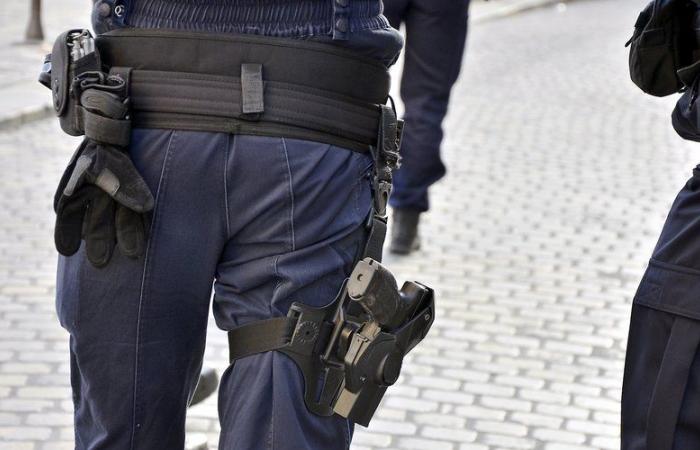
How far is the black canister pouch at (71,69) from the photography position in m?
2.36

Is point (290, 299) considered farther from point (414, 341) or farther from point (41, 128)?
point (41, 128)

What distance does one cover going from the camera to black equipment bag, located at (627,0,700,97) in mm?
2719

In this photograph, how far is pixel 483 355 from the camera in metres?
4.88

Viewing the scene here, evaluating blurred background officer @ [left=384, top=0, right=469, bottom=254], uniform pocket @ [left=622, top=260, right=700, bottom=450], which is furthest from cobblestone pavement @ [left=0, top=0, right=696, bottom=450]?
uniform pocket @ [left=622, top=260, right=700, bottom=450]

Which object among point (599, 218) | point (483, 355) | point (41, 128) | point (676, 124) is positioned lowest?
point (41, 128)

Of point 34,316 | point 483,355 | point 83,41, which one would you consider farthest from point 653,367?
point 34,316

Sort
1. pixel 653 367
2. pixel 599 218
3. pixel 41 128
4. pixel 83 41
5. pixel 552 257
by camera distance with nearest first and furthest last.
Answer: pixel 83 41, pixel 653 367, pixel 552 257, pixel 599 218, pixel 41 128

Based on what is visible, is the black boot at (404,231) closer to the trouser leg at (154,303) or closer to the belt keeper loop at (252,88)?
the trouser leg at (154,303)

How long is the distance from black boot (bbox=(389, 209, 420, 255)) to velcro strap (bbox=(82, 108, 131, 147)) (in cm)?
371

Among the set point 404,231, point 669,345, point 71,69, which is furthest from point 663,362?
point 404,231

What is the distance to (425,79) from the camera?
572 centimetres

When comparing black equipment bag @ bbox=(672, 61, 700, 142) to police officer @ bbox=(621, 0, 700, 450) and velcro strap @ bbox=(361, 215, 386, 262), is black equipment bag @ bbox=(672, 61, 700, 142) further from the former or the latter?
velcro strap @ bbox=(361, 215, 386, 262)

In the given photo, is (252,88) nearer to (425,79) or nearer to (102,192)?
(102,192)

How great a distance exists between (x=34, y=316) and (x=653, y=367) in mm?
2978
